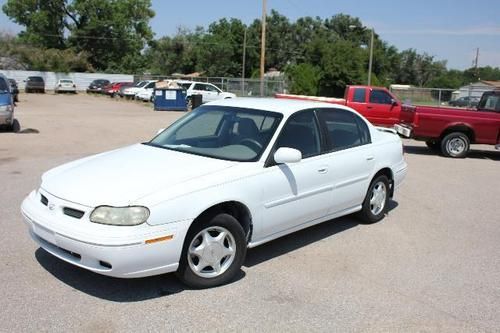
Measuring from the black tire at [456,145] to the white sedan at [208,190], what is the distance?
7776 millimetres

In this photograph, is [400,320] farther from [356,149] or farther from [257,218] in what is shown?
[356,149]

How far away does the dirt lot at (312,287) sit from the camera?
3936 millimetres

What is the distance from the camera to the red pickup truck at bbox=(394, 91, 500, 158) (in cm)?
1340

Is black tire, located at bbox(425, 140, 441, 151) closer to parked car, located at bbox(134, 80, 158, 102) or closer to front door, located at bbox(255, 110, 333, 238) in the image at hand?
A: front door, located at bbox(255, 110, 333, 238)

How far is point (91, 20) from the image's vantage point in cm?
7181

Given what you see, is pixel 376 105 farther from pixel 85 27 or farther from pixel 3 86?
pixel 85 27

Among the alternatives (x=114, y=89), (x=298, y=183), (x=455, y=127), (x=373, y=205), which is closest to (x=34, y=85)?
(x=114, y=89)

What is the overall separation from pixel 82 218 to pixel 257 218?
155cm

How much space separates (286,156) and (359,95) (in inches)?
568

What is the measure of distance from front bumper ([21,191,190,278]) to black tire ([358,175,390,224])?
305 centimetres

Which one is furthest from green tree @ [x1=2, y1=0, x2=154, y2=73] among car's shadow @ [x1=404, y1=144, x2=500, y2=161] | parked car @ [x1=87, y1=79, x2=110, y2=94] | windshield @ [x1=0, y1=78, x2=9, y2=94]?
car's shadow @ [x1=404, y1=144, x2=500, y2=161]

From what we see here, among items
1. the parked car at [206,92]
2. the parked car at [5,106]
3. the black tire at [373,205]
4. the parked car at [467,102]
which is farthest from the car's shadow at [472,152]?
the parked car at [206,92]

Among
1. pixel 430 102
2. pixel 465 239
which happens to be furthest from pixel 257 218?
pixel 430 102

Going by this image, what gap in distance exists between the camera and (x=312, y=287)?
15.2 feet
